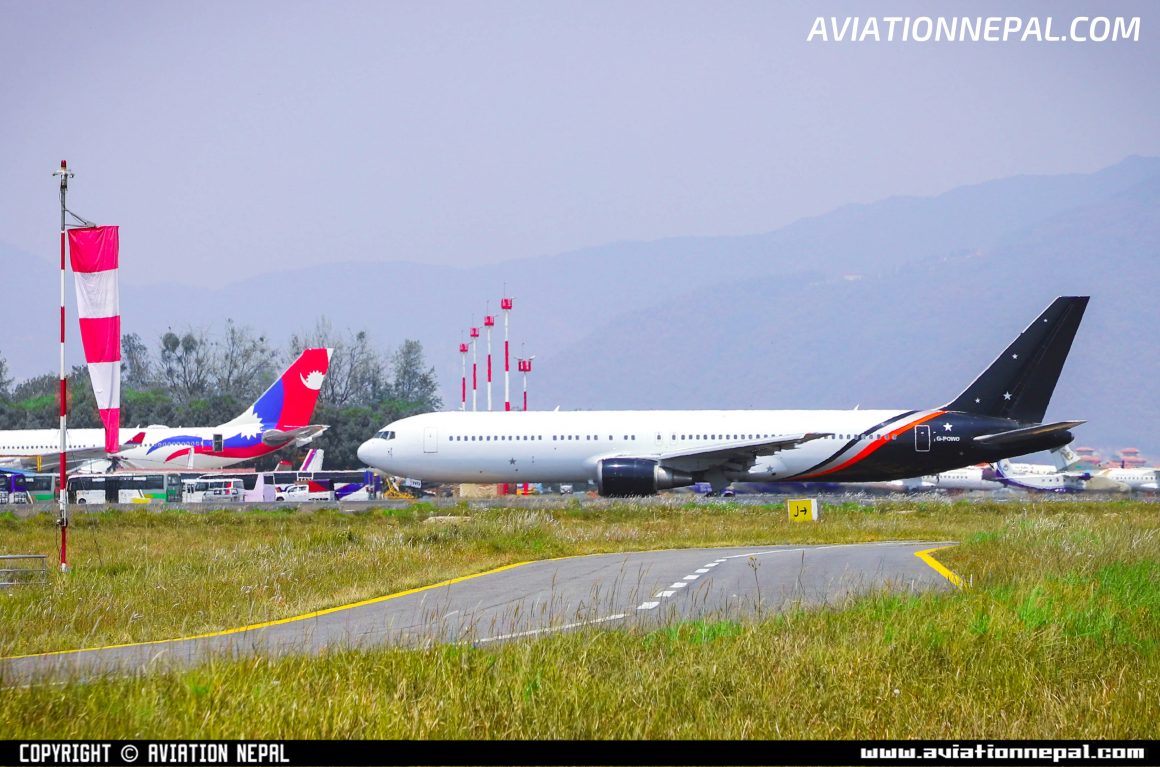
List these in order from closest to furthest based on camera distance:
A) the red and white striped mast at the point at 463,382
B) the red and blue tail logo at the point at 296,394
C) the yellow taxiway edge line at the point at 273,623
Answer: the yellow taxiway edge line at the point at 273,623 → the red and blue tail logo at the point at 296,394 → the red and white striped mast at the point at 463,382

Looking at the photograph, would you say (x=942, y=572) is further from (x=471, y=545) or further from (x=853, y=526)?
(x=853, y=526)

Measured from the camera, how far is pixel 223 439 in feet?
211

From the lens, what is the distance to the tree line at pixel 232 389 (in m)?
101

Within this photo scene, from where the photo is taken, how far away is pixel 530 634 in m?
11.2

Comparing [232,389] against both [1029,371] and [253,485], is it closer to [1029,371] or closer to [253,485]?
[253,485]

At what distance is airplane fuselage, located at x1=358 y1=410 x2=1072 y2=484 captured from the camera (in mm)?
45625

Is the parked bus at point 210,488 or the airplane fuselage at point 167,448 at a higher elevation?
the airplane fuselage at point 167,448

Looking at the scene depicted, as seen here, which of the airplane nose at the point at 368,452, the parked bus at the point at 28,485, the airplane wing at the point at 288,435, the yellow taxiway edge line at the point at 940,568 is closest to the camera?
the yellow taxiway edge line at the point at 940,568

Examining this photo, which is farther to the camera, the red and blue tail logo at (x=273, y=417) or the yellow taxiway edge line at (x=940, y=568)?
the red and blue tail logo at (x=273, y=417)

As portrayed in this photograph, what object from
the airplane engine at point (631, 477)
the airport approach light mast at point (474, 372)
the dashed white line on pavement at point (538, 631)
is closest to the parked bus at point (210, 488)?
the airport approach light mast at point (474, 372)

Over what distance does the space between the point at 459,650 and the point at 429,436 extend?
37869 millimetres

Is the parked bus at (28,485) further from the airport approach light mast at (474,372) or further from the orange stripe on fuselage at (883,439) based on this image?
the orange stripe on fuselage at (883,439)

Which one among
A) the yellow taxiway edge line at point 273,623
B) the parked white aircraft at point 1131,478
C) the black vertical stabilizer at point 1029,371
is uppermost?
the black vertical stabilizer at point 1029,371

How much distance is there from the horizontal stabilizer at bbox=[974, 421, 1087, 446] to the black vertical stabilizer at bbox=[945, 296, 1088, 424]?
114cm
